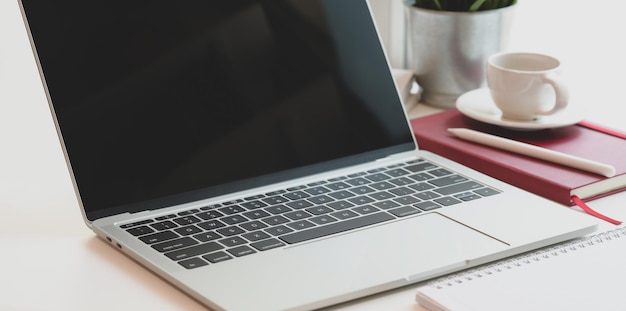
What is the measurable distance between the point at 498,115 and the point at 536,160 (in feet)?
0.40

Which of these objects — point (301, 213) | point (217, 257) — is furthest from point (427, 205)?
point (217, 257)

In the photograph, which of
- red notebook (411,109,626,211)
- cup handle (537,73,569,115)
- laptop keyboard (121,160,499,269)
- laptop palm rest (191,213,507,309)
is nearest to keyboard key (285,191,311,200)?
laptop keyboard (121,160,499,269)

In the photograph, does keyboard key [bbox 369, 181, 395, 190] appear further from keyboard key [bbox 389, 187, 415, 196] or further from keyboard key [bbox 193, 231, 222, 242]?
keyboard key [bbox 193, 231, 222, 242]

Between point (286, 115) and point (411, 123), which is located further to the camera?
point (411, 123)

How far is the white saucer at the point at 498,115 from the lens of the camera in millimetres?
1048

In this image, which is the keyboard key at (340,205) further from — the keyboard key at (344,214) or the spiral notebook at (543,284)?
the spiral notebook at (543,284)

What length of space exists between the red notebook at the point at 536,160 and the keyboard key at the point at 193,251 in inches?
14.4

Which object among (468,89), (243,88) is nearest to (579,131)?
(468,89)

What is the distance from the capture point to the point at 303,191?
2.98 ft

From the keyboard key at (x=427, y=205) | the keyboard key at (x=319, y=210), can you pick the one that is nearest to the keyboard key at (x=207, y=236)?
the keyboard key at (x=319, y=210)

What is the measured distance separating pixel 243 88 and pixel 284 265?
0.26 meters

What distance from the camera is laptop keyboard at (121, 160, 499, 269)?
779 millimetres

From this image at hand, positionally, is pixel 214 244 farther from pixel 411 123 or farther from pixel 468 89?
pixel 468 89

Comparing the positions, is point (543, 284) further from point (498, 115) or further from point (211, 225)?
point (498, 115)
